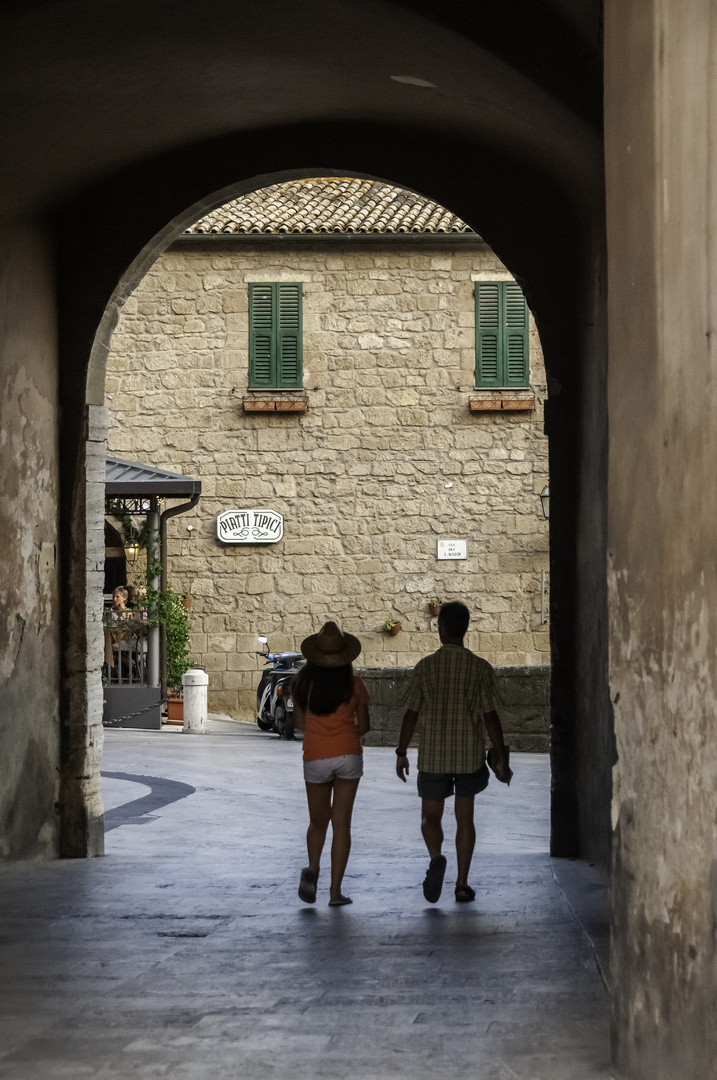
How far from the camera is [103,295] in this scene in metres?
8.29

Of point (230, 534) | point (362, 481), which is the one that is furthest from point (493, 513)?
point (230, 534)

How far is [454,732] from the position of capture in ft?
21.6

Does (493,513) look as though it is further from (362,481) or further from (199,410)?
(199,410)

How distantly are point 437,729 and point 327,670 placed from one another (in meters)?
0.61

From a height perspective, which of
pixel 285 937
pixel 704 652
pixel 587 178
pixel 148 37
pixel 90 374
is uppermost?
pixel 148 37

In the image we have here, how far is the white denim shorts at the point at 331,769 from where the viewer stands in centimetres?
658

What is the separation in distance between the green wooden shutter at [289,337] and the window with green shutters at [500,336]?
2678mm

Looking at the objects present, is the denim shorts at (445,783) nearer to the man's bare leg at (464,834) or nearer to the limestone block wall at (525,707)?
the man's bare leg at (464,834)

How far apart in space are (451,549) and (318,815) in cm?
1352

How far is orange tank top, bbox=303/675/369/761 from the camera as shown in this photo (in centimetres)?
659

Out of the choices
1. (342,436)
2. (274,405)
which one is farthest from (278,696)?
(274,405)

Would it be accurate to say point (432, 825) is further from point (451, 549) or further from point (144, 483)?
point (451, 549)

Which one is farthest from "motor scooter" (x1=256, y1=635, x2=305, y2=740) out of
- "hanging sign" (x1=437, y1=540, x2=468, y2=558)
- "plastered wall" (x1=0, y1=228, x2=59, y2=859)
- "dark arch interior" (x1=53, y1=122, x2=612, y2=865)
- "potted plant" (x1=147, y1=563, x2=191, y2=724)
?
"dark arch interior" (x1=53, y1=122, x2=612, y2=865)

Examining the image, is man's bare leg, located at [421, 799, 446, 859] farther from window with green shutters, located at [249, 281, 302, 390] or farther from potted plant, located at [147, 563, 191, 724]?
window with green shutters, located at [249, 281, 302, 390]
